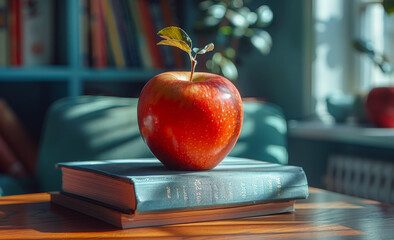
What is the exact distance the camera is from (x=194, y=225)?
71 centimetres

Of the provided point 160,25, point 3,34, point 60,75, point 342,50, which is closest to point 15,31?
point 3,34

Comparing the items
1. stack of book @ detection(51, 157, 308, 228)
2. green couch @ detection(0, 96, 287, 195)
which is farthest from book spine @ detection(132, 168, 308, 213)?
green couch @ detection(0, 96, 287, 195)

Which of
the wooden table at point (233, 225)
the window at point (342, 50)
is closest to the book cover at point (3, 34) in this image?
the window at point (342, 50)

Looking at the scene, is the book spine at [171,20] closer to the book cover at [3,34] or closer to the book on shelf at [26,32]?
the book on shelf at [26,32]

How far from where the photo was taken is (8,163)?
87.7 inches

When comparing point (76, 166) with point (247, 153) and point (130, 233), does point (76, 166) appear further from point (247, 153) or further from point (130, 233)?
point (247, 153)

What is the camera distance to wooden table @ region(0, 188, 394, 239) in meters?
0.66

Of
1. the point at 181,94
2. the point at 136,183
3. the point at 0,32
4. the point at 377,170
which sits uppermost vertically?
the point at 0,32

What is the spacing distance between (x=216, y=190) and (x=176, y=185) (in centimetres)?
6

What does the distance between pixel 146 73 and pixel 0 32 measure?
0.67 m

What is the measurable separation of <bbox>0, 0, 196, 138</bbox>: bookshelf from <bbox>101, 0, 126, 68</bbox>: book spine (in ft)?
0.16

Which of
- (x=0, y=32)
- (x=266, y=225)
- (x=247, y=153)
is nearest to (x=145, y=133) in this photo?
(x=266, y=225)

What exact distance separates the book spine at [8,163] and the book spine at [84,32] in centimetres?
50

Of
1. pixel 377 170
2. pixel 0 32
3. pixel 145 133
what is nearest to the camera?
pixel 145 133
